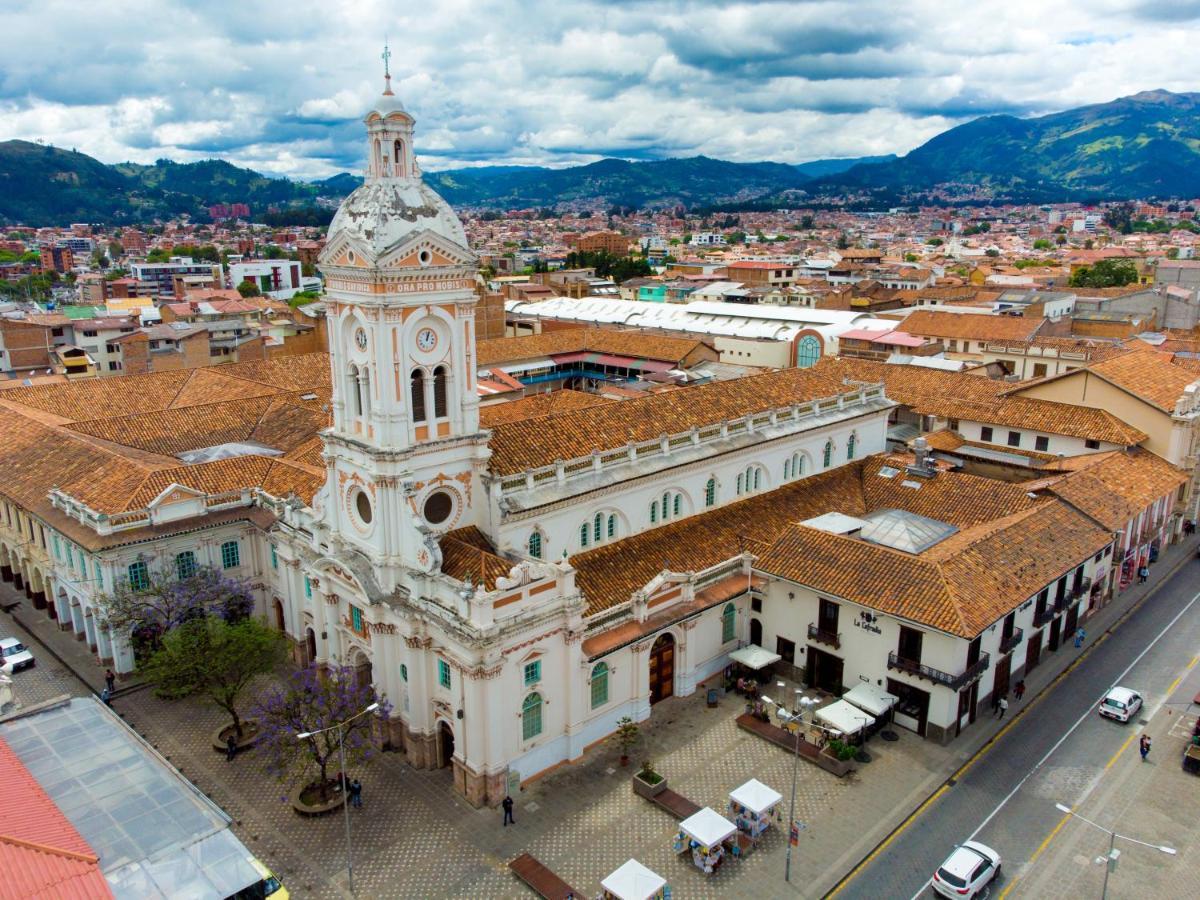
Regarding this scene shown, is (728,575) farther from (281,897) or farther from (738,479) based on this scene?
(281,897)

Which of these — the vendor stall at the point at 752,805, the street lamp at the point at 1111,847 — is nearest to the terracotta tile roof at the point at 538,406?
the vendor stall at the point at 752,805

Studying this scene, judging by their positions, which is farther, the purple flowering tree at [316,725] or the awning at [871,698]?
the awning at [871,698]

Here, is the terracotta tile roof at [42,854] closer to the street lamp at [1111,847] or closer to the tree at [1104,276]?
the street lamp at [1111,847]

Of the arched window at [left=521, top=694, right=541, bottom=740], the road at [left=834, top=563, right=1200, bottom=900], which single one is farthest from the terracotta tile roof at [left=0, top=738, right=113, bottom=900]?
the road at [left=834, top=563, right=1200, bottom=900]

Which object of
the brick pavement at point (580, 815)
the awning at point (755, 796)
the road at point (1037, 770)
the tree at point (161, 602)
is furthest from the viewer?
the tree at point (161, 602)

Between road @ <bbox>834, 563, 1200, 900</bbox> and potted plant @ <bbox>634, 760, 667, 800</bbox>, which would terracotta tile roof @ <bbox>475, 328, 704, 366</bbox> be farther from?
potted plant @ <bbox>634, 760, 667, 800</bbox>
